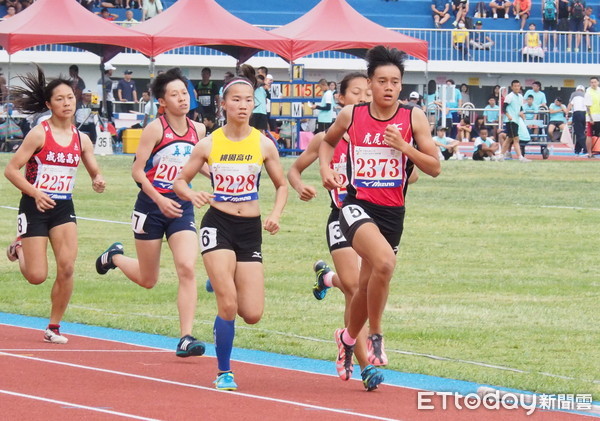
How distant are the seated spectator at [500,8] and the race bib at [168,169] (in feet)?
132

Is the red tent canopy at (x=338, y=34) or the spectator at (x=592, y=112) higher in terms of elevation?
the red tent canopy at (x=338, y=34)

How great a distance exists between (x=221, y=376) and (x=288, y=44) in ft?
79.7

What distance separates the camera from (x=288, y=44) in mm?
31516

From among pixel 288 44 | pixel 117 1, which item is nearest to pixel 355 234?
pixel 288 44

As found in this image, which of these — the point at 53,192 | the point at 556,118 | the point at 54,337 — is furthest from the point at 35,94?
the point at 556,118

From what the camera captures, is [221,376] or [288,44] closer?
[221,376]

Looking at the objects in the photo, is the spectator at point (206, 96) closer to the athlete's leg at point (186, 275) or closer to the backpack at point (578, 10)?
the backpack at point (578, 10)

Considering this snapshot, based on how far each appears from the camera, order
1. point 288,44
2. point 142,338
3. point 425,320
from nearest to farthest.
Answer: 1. point 142,338
2. point 425,320
3. point 288,44

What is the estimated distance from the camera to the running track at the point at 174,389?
7016mm

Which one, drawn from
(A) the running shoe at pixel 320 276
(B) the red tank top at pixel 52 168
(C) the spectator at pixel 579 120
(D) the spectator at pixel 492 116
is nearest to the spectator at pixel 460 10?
(D) the spectator at pixel 492 116

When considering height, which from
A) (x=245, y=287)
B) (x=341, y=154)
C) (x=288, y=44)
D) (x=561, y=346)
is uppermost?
(x=288, y=44)

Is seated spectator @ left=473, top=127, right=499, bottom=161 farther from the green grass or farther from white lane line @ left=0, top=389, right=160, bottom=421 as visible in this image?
white lane line @ left=0, top=389, right=160, bottom=421

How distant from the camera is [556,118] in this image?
39219 mm

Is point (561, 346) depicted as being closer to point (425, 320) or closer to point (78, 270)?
point (425, 320)
